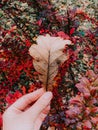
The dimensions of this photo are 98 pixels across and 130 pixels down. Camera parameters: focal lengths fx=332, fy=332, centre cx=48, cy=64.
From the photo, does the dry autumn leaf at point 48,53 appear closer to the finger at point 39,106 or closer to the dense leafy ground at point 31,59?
the finger at point 39,106

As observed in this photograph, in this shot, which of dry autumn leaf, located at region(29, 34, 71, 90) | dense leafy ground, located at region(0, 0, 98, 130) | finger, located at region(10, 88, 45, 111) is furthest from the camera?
dense leafy ground, located at region(0, 0, 98, 130)

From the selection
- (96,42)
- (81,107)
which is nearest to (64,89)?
(96,42)

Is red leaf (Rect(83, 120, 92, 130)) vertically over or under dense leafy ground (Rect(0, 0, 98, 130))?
under

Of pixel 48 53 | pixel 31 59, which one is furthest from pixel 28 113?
pixel 31 59

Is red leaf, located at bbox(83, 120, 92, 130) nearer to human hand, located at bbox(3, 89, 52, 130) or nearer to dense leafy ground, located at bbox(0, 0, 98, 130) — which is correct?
dense leafy ground, located at bbox(0, 0, 98, 130)

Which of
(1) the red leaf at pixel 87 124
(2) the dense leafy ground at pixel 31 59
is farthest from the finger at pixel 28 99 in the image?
(2) the dense leafy ground at pixel 31 59

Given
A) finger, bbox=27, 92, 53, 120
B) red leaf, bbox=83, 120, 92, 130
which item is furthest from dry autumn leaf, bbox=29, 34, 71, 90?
red leaf, bbox=83, 120, 92, 130

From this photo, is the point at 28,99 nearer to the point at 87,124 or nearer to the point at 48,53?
the point at 48,53
